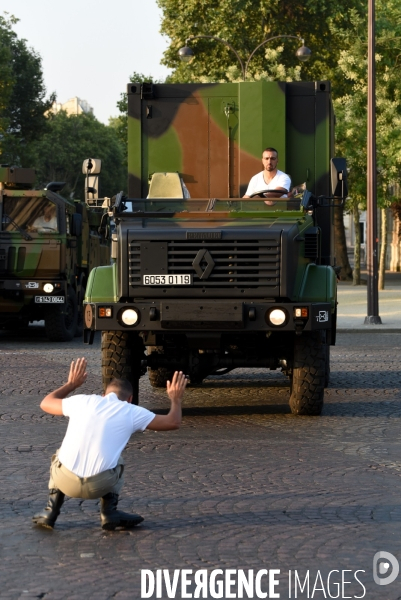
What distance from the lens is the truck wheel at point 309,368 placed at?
439 inches

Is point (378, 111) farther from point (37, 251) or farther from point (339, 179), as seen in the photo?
point (339, 179)

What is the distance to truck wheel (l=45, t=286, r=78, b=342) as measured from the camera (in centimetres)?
2175

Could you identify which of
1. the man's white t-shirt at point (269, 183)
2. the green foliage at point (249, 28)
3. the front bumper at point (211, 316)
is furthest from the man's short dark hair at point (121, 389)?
the green foliage at point (249, 28)

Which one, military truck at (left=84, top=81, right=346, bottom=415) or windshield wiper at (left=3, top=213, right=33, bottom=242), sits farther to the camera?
windshield wiper at (left=3, top=213, right=33, bottom=242)

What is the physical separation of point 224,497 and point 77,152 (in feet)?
279

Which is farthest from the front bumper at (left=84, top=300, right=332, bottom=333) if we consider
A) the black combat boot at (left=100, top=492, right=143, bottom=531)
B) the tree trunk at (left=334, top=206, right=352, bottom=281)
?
the tree trunk at (left=334, top=206, right=352, bottom=281)

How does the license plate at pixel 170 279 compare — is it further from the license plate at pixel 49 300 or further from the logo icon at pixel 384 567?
the license plate at pixel 49 300

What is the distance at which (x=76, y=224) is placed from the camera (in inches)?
852

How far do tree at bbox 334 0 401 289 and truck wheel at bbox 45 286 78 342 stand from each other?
53.4 feet

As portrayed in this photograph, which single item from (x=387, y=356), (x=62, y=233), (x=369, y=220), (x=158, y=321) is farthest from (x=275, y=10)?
(x=158, y=321)

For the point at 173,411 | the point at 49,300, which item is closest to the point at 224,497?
the point at 173,411

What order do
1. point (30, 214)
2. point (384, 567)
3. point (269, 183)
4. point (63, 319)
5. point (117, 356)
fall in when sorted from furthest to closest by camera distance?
point (63, 319) < point (30, 214) < point (269, 183) < point (117, 356) < point (384, 567)

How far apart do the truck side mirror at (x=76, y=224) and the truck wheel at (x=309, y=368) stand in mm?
10861

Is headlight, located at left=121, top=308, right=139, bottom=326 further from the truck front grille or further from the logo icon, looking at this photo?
the logo icon
